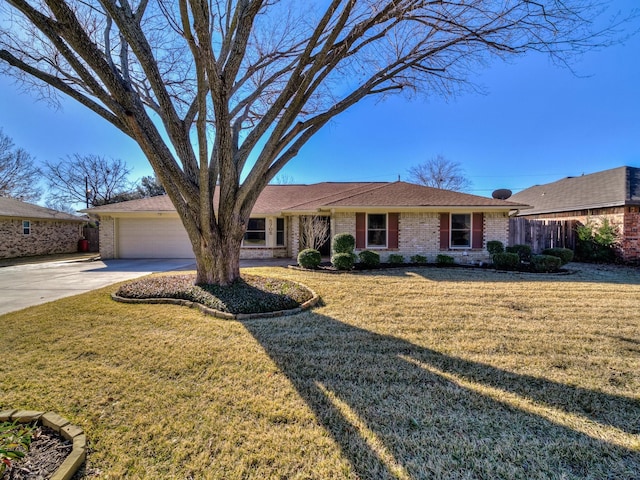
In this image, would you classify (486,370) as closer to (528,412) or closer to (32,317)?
(528,412)

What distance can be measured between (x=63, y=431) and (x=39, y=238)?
20.4 meters

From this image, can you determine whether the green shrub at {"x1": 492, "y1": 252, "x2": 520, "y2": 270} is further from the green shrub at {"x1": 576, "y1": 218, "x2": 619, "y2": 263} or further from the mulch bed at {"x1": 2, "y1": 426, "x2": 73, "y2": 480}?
the mulch bed at {"x1": 2, "y1": 426, "x2": 73, "y2": 480}

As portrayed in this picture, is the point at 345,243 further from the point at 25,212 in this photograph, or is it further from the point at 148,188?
the point at 148,188

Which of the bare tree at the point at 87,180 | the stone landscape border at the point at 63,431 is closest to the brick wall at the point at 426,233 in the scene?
the stone landscape border at the point at 63,431

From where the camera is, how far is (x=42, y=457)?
191cm

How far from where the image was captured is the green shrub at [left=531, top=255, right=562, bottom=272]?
9109 millimetres

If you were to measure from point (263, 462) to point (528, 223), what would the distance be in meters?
14.8

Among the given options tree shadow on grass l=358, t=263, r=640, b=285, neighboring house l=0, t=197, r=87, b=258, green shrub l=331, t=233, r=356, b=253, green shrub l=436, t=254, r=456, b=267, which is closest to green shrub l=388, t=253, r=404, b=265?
tree shadow on grass l=358, t=263, r=640, b=285

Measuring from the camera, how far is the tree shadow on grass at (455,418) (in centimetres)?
185

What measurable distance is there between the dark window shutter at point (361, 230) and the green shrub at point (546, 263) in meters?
6.00

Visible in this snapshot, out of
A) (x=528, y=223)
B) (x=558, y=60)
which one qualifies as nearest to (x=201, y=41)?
(x=558, y=60)

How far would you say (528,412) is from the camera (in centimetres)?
238

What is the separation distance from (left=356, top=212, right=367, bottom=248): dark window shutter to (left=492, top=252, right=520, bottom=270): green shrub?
15.9ft

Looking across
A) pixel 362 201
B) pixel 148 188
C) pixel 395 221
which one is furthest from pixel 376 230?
pixel 148 188
